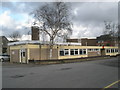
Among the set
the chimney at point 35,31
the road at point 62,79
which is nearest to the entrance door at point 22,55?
the chimney at point 35,31

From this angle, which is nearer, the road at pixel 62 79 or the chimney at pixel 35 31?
the road at pixel 62 79

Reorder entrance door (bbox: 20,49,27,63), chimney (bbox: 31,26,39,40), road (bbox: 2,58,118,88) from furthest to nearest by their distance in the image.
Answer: chimney (bbox: 31,26,39,40), entrance door (bbox: 20,49,27,63), road (bbox: 2,58,118,88)

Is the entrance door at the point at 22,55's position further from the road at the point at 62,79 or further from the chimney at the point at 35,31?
the road at the point at 62,79

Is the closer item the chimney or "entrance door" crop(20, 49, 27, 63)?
"entrance door" crop(20, 49, 27, 63)

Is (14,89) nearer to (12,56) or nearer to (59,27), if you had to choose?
(59,27)

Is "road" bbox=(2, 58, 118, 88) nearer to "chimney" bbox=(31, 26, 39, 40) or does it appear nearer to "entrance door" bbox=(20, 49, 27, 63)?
"entrance door" bbox=(20, 49, 27, 63)

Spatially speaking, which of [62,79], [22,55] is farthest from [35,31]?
[62,79]

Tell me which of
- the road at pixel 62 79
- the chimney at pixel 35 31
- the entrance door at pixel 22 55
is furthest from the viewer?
the chimney at pixel 35 31

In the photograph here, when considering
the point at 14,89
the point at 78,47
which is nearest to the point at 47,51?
the point at 78,47

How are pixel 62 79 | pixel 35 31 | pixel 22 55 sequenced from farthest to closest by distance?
pixel 35 31 → pixel 22 55 → pixel 62 79

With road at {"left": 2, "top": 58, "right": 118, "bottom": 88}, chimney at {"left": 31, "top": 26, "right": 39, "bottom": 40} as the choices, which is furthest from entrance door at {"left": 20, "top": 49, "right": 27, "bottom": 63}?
road at {"left": 2, "top": 58, "right": 118, "bottom": 88}

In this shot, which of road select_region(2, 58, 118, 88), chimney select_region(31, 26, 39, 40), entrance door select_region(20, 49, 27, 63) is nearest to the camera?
road select_region(2, 58, 118, 88)

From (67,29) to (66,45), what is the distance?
4.97m

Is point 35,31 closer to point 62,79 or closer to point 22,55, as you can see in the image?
point 22,55
